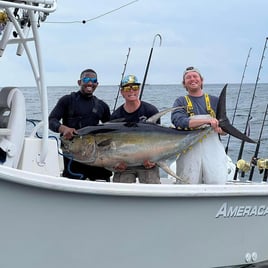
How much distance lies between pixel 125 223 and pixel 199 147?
1018 millimetres

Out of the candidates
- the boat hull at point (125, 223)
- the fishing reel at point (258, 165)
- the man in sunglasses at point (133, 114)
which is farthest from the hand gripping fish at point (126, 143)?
the fishing reel at point (258, 165)

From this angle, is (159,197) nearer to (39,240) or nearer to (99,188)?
(99,188)

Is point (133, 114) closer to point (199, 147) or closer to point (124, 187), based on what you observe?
point (199, 147)

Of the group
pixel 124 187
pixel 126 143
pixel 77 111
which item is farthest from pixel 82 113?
pixel 124 187

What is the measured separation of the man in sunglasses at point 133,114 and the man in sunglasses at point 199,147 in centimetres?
25

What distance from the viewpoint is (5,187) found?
4234 mm

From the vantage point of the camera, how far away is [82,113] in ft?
18.3

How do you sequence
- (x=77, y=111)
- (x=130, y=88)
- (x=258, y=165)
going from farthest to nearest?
(x=258, y=165), (x=77, y=111), (x=130, y=88)

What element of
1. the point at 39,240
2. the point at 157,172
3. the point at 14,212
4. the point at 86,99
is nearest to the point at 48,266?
the point at 39,240

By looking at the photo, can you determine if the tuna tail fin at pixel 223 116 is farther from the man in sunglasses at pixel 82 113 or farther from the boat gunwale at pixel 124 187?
the man in sunglasses at pixel 82 113

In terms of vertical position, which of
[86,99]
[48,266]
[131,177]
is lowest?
[48,266]

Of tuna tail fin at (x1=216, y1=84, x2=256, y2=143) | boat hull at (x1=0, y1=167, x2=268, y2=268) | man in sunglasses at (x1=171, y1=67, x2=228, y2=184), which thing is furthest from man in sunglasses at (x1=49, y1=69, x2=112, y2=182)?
tuna tail fin at (x1=216, y1=84, x2=256, y2=143)

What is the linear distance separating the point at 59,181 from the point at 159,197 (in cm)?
84

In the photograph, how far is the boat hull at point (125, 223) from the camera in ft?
14.3
